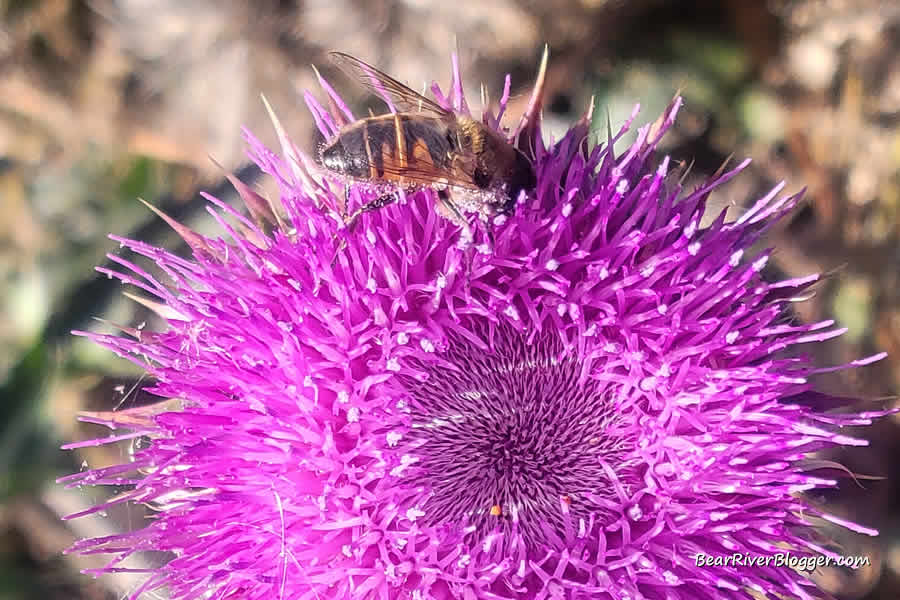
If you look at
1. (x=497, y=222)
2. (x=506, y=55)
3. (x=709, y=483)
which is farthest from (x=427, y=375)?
(x=506, y=55)

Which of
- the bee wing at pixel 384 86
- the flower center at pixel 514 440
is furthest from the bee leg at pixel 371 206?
the flower center at pixel 514 440

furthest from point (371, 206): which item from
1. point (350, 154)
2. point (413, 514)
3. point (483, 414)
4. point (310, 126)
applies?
point (310, 126)

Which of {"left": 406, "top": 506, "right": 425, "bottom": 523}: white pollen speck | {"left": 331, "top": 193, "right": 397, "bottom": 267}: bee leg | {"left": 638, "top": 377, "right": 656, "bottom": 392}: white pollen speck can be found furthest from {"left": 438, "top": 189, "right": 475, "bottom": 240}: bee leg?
{"left": 406, "top": 506, "right": 425, "bottom": 523}: white pollen speck

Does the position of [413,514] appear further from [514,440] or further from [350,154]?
[350,154]

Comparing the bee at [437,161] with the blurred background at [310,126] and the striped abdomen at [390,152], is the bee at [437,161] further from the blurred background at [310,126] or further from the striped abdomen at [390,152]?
the blurred background at [310,126]

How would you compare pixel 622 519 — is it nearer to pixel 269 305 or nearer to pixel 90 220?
pixel 269 305
